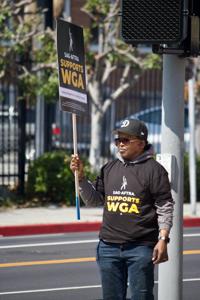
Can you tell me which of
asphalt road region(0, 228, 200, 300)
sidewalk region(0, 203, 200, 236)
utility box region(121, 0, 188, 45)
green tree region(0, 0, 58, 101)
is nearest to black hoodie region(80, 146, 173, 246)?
utility box region(121, 0, 188, 45)

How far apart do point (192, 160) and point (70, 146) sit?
5453 mm

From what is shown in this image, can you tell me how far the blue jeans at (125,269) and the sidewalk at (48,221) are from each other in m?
9.31

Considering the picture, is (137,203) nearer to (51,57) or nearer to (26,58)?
(51,57)

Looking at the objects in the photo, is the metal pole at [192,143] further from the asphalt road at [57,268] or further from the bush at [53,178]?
the bush at [53,178]

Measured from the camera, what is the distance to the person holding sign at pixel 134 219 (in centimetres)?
689

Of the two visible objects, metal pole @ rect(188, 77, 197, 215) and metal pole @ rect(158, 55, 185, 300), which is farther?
metal pole @ rect(188, 77, 197, 215)

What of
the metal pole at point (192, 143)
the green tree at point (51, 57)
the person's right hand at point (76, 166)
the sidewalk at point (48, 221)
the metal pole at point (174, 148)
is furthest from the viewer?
the green tree at point (51, 57)

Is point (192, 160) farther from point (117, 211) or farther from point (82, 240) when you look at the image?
point (117, 211)

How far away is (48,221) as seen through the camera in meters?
17.1

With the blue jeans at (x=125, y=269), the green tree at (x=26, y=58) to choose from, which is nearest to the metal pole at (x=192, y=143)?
the green tree at (x=26, y=58)

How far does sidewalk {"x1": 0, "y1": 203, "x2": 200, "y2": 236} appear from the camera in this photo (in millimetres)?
16453

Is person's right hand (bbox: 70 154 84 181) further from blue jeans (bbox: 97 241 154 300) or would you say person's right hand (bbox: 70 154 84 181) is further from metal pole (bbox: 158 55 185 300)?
metal pole (bbox: 158 55 185 300)

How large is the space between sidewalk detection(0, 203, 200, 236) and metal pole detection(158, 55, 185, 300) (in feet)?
29.9

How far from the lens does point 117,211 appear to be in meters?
6.98
